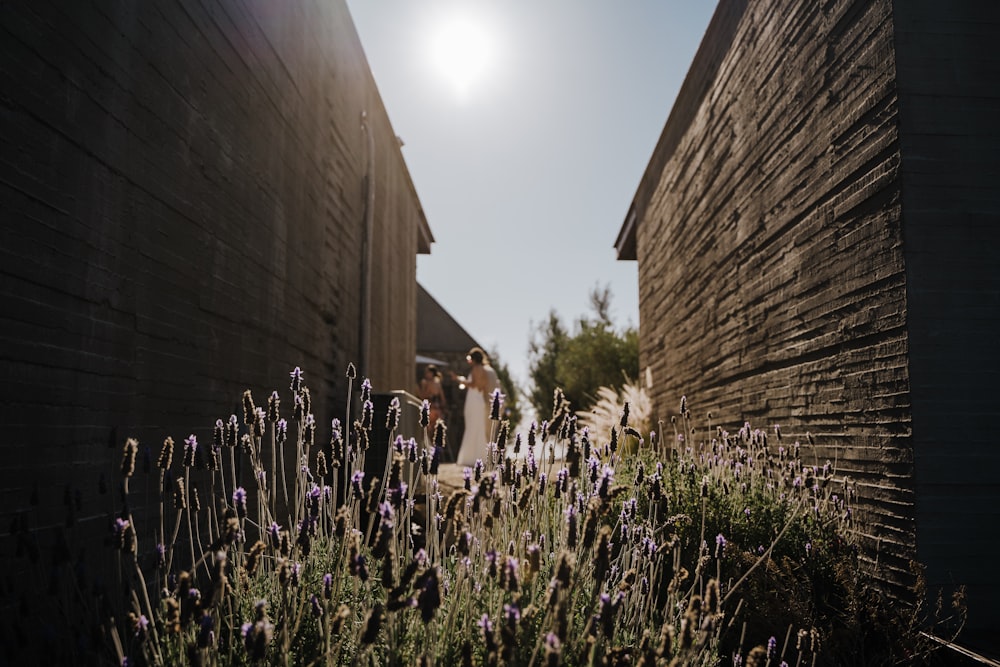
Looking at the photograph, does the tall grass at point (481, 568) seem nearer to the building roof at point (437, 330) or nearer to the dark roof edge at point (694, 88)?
the dark roof edge at point (694, 88)

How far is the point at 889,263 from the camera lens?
3381mm

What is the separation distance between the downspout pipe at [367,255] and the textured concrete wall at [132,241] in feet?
5.99

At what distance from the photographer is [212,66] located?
352cm

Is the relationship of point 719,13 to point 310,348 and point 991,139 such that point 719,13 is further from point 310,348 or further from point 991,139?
point 310,348

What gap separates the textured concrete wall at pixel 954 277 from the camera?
10.3ft

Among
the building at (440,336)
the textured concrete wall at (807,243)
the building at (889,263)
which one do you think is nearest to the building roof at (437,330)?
the building at (440,336)

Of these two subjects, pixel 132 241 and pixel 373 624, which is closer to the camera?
pixel 373 624

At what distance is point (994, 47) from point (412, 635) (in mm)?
3452

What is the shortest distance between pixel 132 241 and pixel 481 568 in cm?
176

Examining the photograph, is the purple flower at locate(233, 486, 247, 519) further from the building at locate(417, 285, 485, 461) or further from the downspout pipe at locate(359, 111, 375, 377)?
the building at locate(417, 285, 485, 461)

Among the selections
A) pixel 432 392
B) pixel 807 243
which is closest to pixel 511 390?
pixel 432 392

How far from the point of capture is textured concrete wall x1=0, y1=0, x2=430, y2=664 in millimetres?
2104

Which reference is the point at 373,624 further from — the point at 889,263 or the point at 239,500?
the point at 889,263

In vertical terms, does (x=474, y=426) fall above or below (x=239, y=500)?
above
